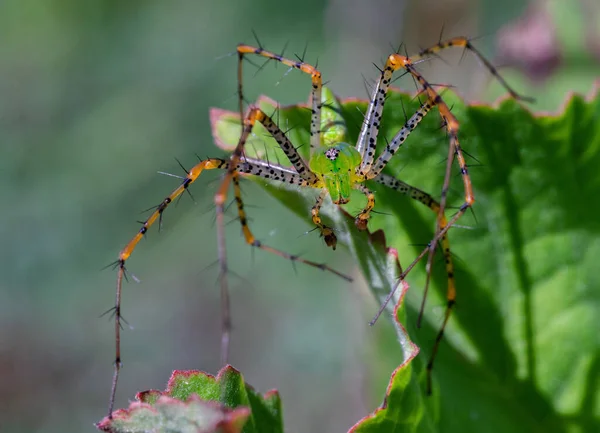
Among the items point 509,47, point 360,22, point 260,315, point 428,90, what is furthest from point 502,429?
point 360,22

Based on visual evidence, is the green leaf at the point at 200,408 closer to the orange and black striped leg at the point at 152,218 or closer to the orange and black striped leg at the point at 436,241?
the orange and black striped leg at the point at 436,241

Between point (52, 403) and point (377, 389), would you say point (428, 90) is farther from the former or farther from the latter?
point (52, 403)

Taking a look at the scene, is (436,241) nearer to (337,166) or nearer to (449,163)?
(449,163)

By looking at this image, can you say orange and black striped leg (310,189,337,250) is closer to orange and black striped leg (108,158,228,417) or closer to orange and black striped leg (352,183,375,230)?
orange and black striped leg (352,183,375,230)

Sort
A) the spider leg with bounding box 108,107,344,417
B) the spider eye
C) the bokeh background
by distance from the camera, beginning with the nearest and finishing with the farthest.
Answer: the spider leg with bounding box 108,107,344,417, the spider eye, the bokeh background

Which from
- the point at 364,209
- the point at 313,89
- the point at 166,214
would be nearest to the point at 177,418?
the point at 364,209

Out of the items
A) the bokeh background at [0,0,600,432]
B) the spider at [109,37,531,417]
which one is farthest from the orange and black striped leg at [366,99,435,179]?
the bokeh background at [0,0,600,432]
